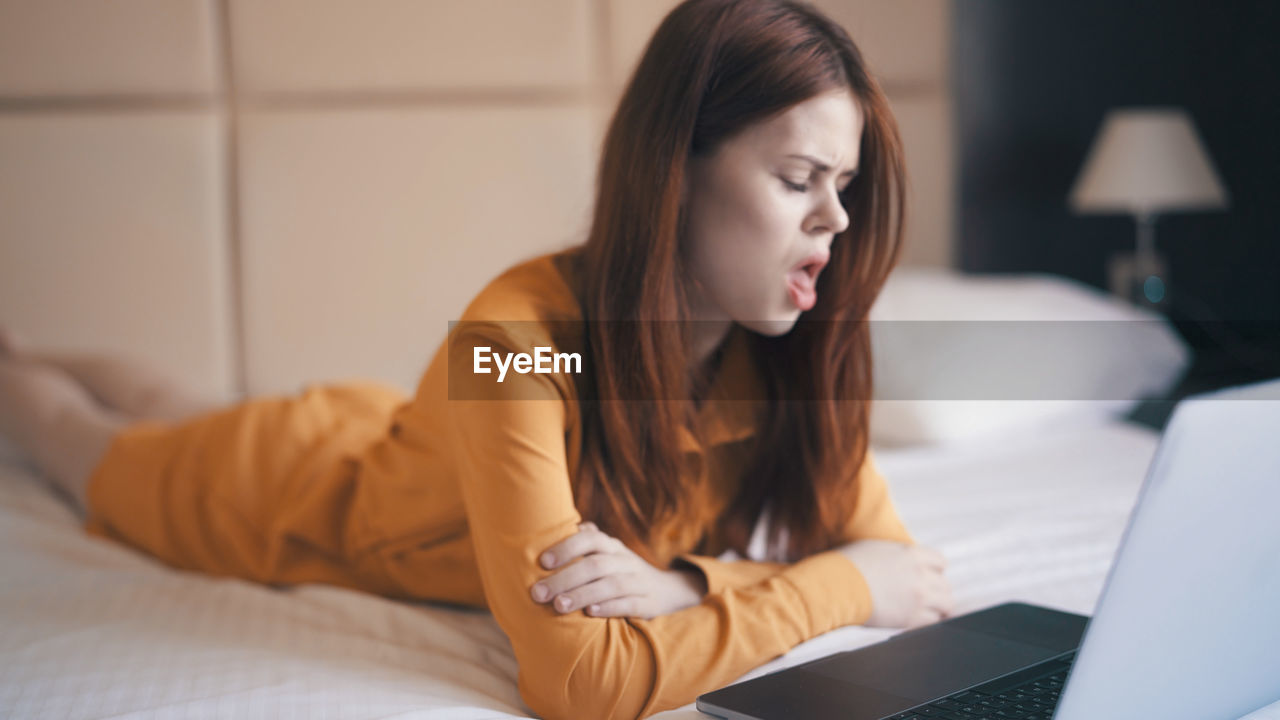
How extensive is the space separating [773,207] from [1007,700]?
443 mm

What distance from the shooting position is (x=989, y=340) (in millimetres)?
1961

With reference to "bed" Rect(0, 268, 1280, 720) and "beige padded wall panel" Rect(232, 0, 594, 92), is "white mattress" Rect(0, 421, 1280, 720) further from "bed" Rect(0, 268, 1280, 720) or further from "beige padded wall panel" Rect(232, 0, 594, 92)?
"beige padded wall panel" Rect(232, 0, 594, 92)

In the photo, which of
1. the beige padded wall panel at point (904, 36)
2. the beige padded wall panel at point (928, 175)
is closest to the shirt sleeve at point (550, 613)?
the beige padded wall panel at point (904, 36)

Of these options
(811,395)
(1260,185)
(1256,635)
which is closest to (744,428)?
(811,395)

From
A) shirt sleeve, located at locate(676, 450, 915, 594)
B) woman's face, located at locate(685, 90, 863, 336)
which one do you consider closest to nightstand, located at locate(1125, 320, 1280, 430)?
shirt sleeve, located at locate(676, 450, 915, 594)

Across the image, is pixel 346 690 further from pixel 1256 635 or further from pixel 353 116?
pixel 353 116

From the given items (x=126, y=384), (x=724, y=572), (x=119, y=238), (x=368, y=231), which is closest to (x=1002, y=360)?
(x=724, y=572)

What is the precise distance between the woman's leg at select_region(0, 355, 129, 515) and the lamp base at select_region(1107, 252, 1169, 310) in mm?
2258

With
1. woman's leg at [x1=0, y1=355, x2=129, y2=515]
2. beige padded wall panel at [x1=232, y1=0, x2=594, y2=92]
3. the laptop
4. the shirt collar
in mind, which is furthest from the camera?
beige padded wall panel at [x1=232, y1=0, x2=594, y2=92]

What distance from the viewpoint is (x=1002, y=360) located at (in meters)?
1.93

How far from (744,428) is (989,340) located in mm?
1056

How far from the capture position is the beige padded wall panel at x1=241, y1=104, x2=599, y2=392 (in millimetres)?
2053

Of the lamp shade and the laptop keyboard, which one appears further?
the lamp shade

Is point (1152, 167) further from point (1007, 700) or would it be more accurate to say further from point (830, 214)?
point (1007, 700)
